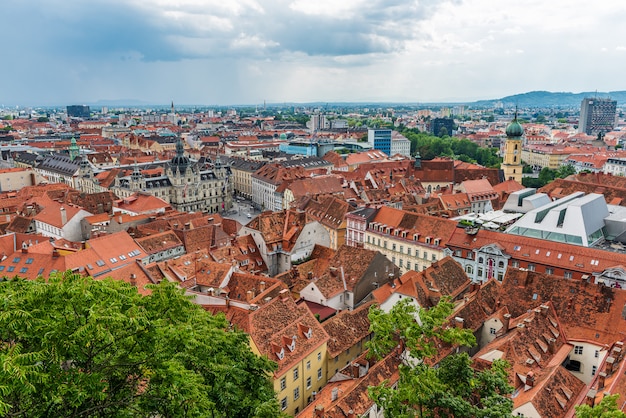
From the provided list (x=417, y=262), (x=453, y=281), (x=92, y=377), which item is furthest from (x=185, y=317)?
(x=417, y=262)

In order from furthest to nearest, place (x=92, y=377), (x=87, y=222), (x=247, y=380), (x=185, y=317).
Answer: (x=87, y=222), (x=247, y=380), (x=185, y=317), (x=92, y=377)

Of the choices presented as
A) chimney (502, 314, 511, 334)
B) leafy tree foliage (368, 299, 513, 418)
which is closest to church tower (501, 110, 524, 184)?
chimney (502, 314, 511, 334)

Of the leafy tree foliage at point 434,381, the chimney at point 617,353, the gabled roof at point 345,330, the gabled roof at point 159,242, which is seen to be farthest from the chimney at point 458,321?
the gabled roof at point 159,242

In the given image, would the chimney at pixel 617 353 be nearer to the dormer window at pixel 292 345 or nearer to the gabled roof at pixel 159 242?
the dormer window at pixel 292 345

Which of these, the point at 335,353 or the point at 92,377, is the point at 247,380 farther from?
the point at 335,353

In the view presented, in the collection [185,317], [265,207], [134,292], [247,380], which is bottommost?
[265,207]
